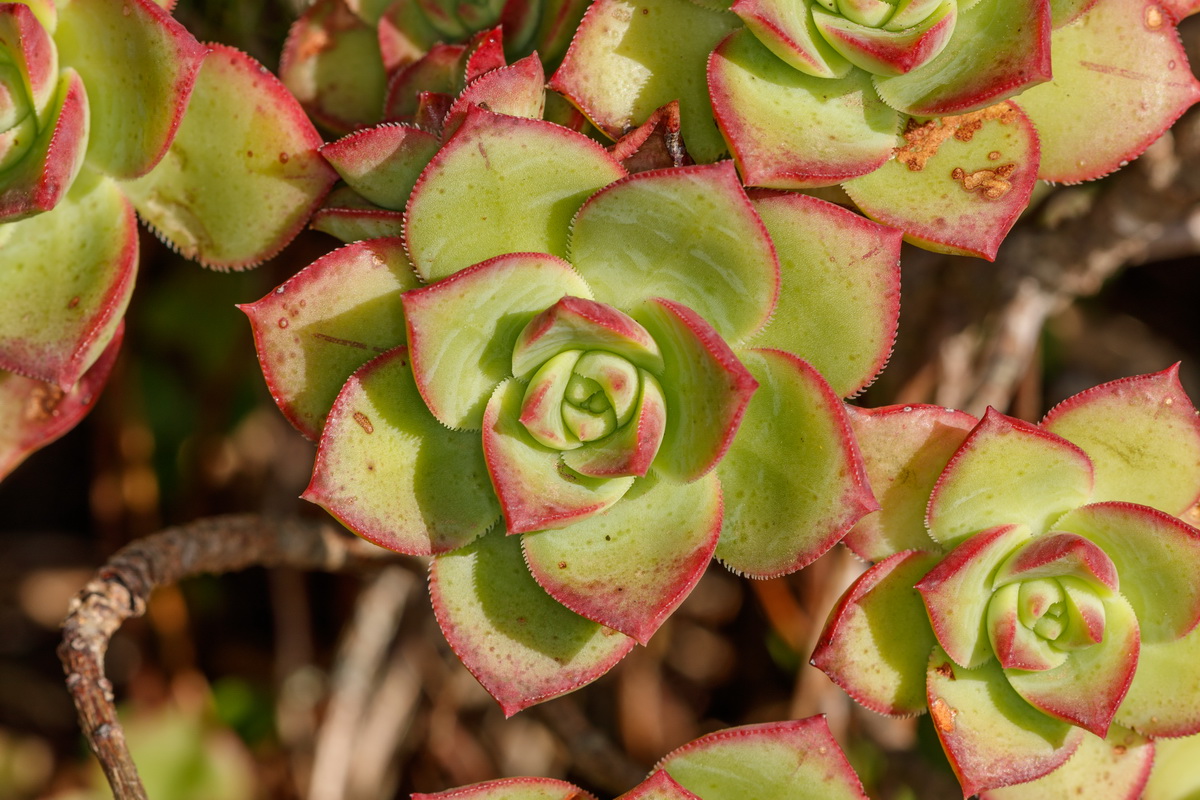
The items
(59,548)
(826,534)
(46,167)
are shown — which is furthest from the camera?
(59,548)

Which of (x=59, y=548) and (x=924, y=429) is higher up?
(x=924, y=429)

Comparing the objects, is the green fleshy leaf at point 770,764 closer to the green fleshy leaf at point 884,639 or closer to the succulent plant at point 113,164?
the green fleshy leaf at point 884,639

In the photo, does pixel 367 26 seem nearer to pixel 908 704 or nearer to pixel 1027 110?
pixel 1027 110

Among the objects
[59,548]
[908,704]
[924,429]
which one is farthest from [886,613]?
[59,548]

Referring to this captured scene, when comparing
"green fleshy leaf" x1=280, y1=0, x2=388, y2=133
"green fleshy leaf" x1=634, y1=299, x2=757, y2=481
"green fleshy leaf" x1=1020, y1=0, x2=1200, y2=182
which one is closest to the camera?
"green fleshy leaf" x1=634, y1=299, x2=757, y2=481

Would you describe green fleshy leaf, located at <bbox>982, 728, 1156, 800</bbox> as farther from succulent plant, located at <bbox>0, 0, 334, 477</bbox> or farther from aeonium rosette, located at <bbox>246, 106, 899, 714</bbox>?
succulent plant, located at <bbox>0, 0, 334, 477</bbox>

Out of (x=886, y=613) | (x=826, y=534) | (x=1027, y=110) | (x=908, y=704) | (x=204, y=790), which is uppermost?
(x=1027, y=110)

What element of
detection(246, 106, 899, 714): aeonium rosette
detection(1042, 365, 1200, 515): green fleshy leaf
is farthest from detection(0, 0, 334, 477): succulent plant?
detection(1042, 365, 1200, 515): green fleshy leaf

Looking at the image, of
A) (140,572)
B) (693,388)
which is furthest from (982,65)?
(140,572)
